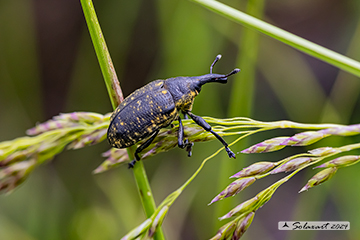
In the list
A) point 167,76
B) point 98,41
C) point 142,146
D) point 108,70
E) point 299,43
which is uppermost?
point 299,43

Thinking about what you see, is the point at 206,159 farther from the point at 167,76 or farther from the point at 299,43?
the point at 167,76

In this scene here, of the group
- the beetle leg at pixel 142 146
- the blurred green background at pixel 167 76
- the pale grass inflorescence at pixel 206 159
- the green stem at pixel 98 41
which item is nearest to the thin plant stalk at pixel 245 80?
the blurred green background at pixel 167 76

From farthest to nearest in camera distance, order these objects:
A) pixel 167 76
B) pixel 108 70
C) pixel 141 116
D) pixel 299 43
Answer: pixel 167 76 → pixel 141 116 → pixel 108 70 → pixel 299 43

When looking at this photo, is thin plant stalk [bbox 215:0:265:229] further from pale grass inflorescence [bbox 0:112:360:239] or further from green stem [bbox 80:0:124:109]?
green stem [bbox 80:0:124:109]

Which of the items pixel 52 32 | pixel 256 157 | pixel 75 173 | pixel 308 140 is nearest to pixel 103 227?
pixel 75 173

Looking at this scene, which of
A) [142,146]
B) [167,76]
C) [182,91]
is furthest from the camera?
[167,76]

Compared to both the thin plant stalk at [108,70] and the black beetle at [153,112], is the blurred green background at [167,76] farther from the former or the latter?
the thin plant stalk at [108,70]

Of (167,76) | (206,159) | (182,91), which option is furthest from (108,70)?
(167,76)

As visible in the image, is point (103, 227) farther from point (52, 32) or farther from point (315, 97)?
point (52, 32)
